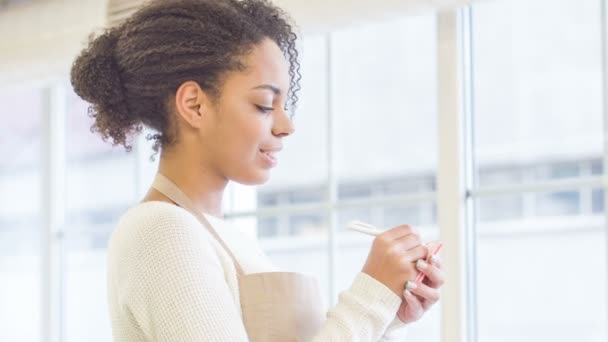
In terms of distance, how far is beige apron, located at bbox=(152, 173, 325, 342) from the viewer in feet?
A: 4.38

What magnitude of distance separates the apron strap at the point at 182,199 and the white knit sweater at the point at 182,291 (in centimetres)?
4

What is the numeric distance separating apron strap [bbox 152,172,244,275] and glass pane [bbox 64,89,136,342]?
304 cm

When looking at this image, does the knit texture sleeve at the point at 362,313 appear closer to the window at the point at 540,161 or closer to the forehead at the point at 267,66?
the forehead at the point at 267,66

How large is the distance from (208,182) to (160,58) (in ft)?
0.57

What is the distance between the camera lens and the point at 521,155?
343 centimetres

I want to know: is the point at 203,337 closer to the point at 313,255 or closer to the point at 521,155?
the point at 521,155

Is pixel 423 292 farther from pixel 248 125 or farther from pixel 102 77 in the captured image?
pixel 102 77

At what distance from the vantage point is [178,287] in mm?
1201

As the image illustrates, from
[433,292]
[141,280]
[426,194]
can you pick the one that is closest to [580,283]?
[426,194]

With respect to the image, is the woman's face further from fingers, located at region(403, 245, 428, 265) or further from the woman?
fingers, located at region(403, 245, 428, 265)

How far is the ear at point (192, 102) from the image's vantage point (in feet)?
4.40

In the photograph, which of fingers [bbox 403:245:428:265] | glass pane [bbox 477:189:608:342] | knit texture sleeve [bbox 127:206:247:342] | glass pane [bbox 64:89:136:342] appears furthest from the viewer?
glass pane [bbox 64:89:136:342]

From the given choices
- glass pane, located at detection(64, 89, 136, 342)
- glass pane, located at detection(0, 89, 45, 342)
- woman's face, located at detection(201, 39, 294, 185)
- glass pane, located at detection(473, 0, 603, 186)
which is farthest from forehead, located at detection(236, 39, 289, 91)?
glass pane, located at detection(0, 89, 45, 342)

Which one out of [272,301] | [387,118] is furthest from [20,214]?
[272,301]
